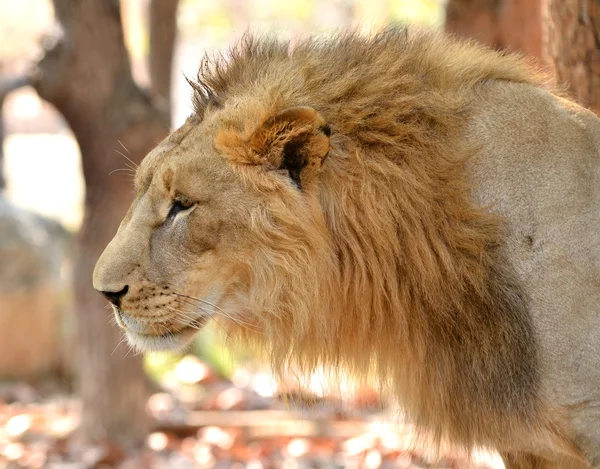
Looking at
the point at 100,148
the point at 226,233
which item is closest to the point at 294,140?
the point at 226,233

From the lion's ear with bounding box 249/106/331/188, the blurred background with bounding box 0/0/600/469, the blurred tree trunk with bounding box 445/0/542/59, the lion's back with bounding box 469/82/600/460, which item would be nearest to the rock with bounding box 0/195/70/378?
the blurred background with bounding box 0/0/600/469

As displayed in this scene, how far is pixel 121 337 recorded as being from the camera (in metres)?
4.70

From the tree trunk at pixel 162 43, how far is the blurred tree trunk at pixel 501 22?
2.72 meters

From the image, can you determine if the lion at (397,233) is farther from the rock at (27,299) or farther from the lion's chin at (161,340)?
the rock at (27,299)

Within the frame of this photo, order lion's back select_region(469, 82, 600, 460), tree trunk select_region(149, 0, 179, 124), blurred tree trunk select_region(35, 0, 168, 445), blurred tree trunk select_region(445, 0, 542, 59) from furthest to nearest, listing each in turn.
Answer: tree trunk select_region(149, 0, 179, 124), blurred tree trunk select_region(35, 0, 168, 445), blurred tree trunk select_region(445, 0, 542, 59), lion's back select_region(469, 82, 600, 460)

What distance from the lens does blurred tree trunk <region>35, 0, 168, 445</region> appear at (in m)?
5.52

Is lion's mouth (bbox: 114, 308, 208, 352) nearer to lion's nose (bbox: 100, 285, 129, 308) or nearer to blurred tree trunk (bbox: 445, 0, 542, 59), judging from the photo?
lion's nose (bbox: 100, 285, 129, 308)

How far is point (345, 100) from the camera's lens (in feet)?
9.07

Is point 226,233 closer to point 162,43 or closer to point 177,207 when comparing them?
point 177,207

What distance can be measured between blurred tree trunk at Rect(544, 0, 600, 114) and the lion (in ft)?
3.39

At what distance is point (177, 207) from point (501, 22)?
2969mm

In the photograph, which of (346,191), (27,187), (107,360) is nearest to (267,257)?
(346,191)

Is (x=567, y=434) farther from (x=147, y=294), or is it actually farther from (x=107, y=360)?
(x=107, y=360)

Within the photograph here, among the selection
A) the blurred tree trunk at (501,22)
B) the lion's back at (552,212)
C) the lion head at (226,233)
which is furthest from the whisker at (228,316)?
the blurred tree trunk at (501,22)
